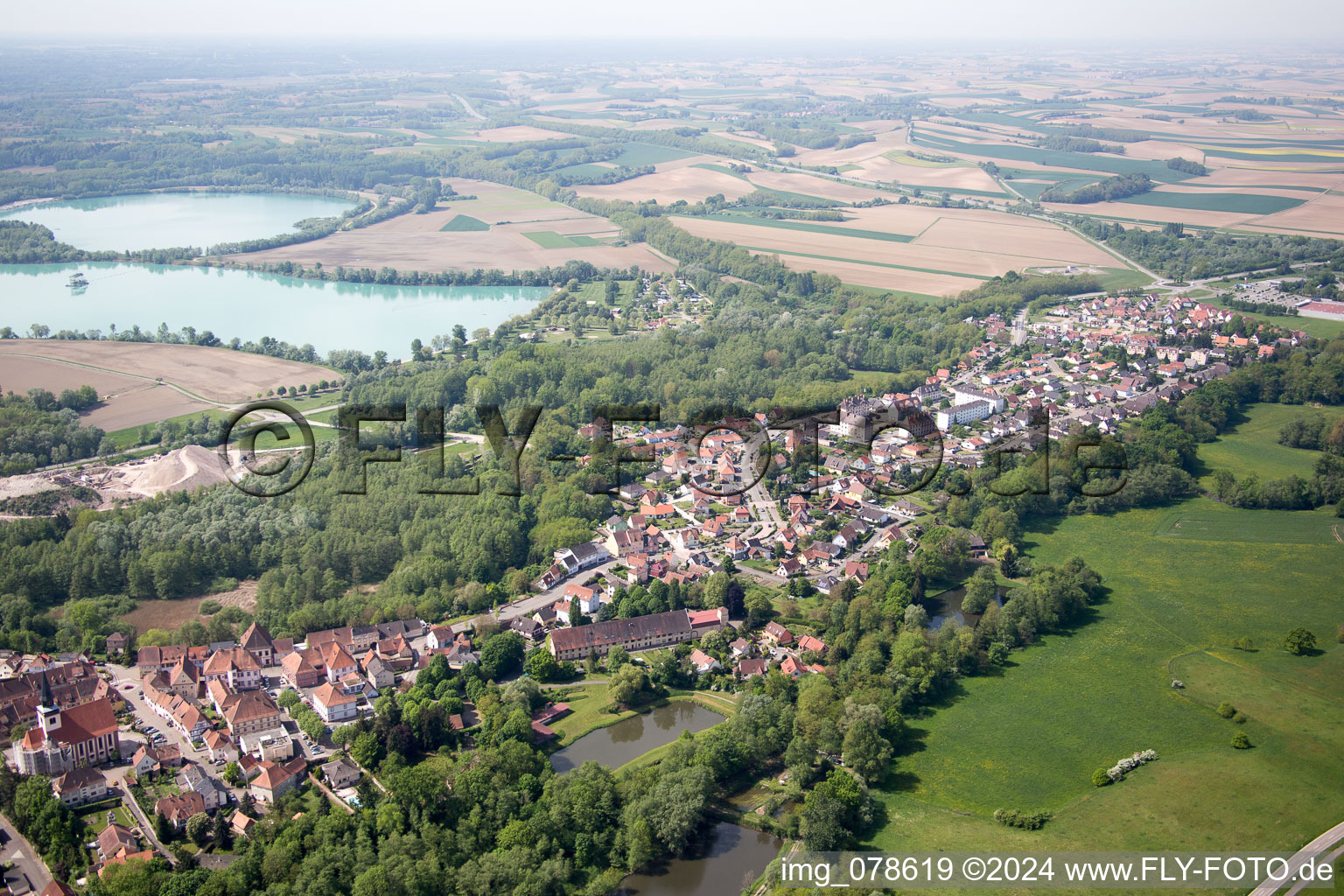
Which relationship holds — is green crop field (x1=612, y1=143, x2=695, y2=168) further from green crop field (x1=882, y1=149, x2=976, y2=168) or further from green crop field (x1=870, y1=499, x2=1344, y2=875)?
green crop field (x1=870, y1=499, x2=1344, y2=875)

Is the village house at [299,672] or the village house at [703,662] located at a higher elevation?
the village house at [299,672]

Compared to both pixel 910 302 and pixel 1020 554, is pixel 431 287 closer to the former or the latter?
pixel 910 302

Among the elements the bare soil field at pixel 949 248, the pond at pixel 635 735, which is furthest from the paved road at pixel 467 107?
the pond at pixel 635 735

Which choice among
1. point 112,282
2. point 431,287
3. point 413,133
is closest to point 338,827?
point 431,287

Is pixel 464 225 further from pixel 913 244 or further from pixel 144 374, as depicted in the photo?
pixel 913 244

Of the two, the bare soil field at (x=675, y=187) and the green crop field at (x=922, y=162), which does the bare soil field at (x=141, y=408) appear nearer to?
the bare soil field at (x=675, y=187)

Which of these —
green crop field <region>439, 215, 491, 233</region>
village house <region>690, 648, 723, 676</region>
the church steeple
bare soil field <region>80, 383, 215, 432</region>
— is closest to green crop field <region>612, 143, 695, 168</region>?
green crop field <region>439, 215, 491, 233</region>

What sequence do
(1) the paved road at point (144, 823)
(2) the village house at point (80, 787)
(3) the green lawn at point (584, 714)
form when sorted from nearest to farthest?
(1) the paved road at point (144, 823) → (2) the village house at point (80, 787) → (3) the green lawn at point (584, 714)
